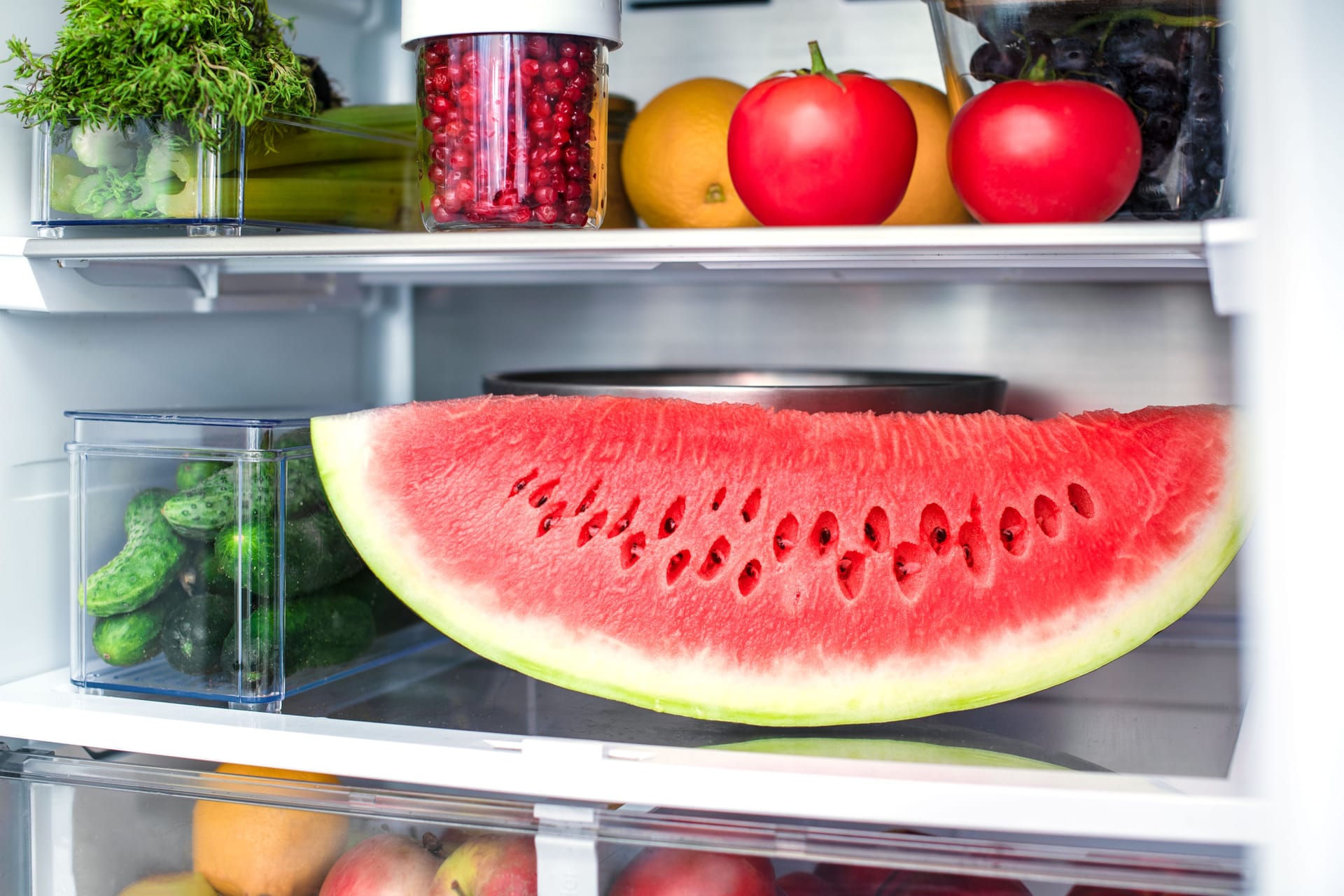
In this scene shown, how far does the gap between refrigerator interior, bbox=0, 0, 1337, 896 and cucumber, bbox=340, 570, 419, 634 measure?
0.04m

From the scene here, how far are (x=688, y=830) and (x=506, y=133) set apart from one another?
1.49 feet

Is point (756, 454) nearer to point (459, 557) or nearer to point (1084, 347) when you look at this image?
point (459, 557)

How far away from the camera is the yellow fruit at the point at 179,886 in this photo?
771mm

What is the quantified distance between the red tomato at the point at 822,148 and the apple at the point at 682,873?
1.31ft

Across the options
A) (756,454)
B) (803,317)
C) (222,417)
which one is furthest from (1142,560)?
(222,417)

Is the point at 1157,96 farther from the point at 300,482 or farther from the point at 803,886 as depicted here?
the point at 300,482

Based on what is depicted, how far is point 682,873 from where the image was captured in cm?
67

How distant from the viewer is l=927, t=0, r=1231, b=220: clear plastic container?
2.31 ft

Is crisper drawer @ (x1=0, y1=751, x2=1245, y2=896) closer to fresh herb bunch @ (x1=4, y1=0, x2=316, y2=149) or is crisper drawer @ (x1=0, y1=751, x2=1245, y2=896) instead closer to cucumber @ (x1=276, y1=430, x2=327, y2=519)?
cucumber @ (x1=276, y1=430, x2=327, y2=519)

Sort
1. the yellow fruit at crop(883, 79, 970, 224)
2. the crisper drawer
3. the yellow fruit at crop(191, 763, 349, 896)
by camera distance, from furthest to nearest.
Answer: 1. the yellow fruit at crop(883, 79, 970, 224)
2. the yellow fruit at crop(191, 763, 349, 896)
3. the crisper drawer

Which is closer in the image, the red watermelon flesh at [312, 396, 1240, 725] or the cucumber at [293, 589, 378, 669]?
the red watermelon flesh at [312, 396, 1240, 725]

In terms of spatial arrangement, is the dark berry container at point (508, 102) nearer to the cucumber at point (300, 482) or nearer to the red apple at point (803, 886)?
the cucumber at point (300, 482)

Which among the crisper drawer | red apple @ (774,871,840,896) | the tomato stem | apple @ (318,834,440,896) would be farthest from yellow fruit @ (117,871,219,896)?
the tomato stem

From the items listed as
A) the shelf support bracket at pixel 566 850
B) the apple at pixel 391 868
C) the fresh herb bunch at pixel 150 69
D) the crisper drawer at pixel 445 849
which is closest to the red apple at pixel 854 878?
the crisper drawer at pixel 445 849
